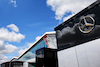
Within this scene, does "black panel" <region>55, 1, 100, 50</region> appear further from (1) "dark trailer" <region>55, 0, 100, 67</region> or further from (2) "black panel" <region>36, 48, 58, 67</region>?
(2) "black panel" <region>36, 48, 58, 67</region>

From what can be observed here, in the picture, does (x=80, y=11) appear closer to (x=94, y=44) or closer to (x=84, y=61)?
(x=94, y=44)

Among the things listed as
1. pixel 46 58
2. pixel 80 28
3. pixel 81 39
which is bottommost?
pixel 46 58

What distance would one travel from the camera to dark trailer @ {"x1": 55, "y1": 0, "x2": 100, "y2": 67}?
9709 millimetres

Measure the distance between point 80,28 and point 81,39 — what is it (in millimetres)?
1416

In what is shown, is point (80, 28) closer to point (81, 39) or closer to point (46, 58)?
point (81, 39)

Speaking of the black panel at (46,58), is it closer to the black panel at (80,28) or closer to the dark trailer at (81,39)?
the dark trailer at (81,39)

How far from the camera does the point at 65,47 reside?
13234 mm

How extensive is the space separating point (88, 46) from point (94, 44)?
73cm

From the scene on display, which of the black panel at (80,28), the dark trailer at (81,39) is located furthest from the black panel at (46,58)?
the black panel at (80,28)

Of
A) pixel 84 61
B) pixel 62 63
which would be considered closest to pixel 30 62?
pixel 62 63

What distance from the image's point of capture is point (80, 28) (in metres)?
11.6

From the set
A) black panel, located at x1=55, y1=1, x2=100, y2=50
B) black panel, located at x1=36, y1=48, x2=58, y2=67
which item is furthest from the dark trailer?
black panel, located at x1=36, y1=48, x2=58, y2=67

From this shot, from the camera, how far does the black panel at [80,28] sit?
10047mm

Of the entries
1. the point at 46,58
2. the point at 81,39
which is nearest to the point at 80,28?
the point at 81,39
